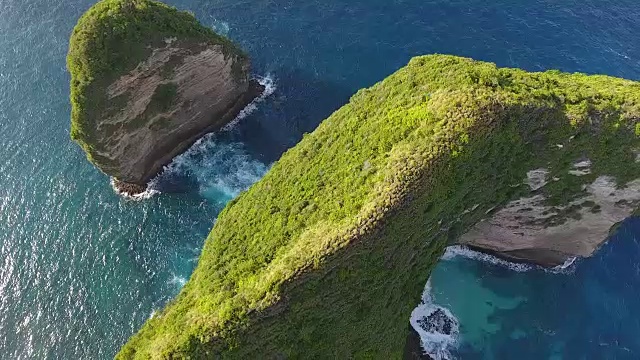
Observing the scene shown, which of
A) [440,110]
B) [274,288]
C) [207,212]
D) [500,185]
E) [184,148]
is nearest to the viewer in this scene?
[274,288]

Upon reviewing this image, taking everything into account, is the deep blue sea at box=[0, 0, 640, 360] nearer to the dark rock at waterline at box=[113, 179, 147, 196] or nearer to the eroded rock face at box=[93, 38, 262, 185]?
the dark rock at waterline at box=[113, 179, 147, 196]

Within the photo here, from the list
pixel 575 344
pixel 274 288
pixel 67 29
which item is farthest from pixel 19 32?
pixel 575 344

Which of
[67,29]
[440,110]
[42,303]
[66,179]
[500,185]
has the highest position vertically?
[440,110]

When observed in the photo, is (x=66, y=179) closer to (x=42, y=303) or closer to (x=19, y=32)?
(x=42, y=303)

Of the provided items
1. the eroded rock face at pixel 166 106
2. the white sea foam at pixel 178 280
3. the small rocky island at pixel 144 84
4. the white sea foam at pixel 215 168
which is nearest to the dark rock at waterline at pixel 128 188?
the small rocky island at pixel 144 84

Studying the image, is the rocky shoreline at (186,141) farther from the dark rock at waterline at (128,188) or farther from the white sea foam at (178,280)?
the white sea foam at (178,280)

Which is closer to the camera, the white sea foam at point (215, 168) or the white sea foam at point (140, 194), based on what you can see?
the white sea foam at point (140, 194)

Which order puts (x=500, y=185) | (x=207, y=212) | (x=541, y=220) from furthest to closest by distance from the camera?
(x=207, y=212)
(x=541, y=220)
(x=500, y=185)
